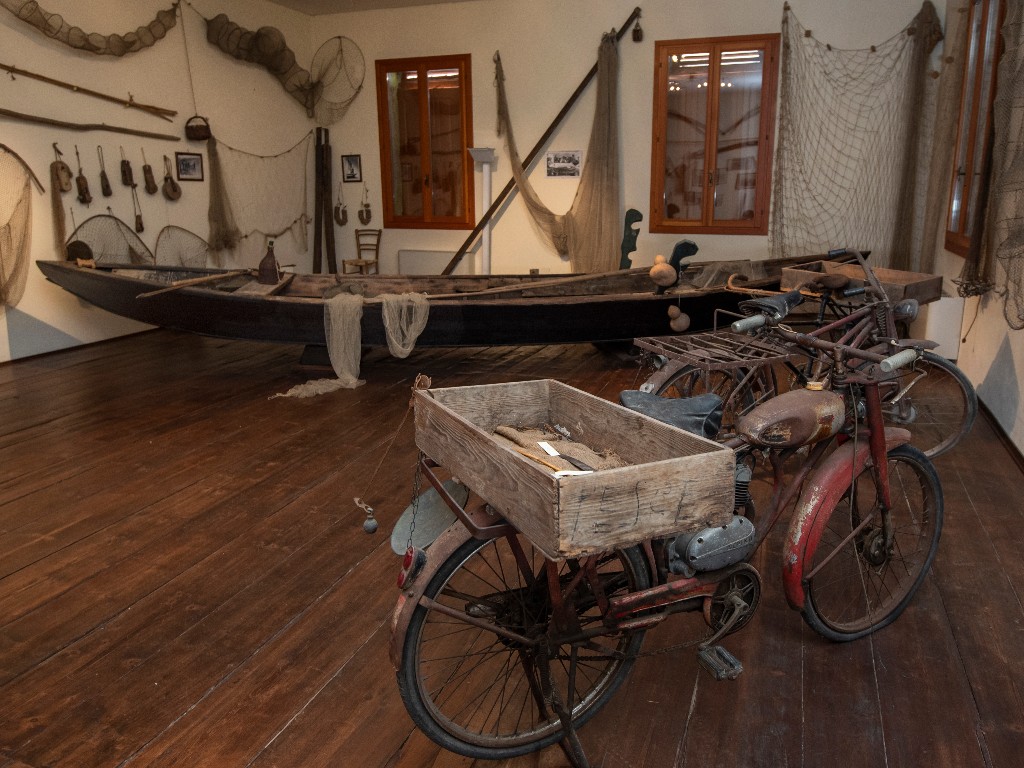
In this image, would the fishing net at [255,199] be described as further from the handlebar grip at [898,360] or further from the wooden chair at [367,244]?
the handlebar grip at [898,360]

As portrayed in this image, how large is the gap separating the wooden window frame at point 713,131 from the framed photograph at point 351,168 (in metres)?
3.21

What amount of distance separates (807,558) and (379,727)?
3.67 ft

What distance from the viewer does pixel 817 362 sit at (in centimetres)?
265

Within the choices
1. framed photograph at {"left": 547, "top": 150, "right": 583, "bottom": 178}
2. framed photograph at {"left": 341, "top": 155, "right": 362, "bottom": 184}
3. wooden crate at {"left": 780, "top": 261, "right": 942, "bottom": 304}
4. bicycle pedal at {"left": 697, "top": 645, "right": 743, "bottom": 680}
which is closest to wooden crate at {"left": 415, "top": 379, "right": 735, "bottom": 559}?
bicycle pedal at {"left": 697, "top": 645, "right": 743, "bottom": 680}

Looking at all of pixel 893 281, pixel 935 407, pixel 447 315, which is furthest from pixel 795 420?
pixel 447 315

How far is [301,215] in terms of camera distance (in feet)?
27.5

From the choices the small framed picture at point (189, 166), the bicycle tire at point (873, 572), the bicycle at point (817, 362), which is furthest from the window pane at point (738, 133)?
the bicycle tire at point (873, 572)

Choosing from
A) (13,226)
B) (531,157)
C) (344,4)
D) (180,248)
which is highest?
(344,4)

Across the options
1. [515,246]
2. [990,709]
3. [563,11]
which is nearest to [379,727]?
[990,709]

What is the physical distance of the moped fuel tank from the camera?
1.83 meters

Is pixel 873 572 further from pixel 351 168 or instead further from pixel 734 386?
pixel 351 168

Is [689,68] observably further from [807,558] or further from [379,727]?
[379,727]

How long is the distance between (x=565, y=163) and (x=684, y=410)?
6.40 m

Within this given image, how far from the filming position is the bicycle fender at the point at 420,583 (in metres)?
1.51
